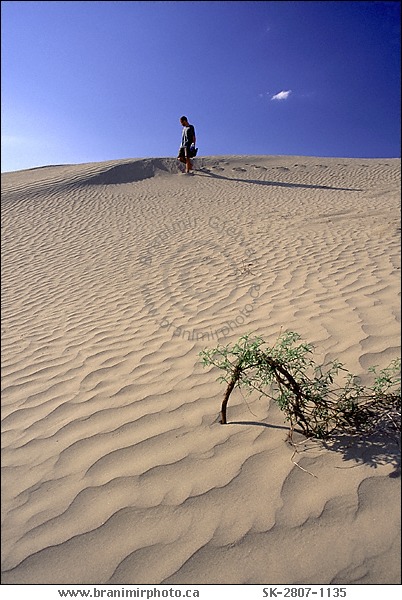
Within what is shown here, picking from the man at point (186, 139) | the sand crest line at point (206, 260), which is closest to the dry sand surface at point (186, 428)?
the sand crest line at point (206, 260)

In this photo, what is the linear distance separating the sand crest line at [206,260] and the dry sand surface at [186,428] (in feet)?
0.12

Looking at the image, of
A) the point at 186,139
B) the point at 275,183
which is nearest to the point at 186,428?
the point at 186,139

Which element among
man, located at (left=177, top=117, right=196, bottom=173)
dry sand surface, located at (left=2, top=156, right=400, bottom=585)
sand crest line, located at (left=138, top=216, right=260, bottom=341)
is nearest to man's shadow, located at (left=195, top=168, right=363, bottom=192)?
man, located at (left=177, top=117, right=196, bottom=173)

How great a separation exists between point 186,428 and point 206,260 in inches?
184

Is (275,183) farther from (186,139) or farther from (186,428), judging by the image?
(186,428)

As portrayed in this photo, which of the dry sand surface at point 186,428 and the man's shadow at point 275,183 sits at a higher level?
the man's shadow at point 275,183

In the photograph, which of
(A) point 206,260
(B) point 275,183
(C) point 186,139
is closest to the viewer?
(A) point 206,260

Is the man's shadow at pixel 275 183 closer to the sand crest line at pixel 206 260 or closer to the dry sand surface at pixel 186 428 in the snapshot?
the sand crest line at pixel 206 260

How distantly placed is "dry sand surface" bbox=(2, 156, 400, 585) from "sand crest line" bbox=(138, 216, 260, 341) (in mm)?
37

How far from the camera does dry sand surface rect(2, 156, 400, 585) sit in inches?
63.8

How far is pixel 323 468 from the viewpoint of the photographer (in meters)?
1.88

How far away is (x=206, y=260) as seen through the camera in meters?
6.73

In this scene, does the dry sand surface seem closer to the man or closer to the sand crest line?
the sand crest line

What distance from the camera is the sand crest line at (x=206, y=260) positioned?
3.88 meters
